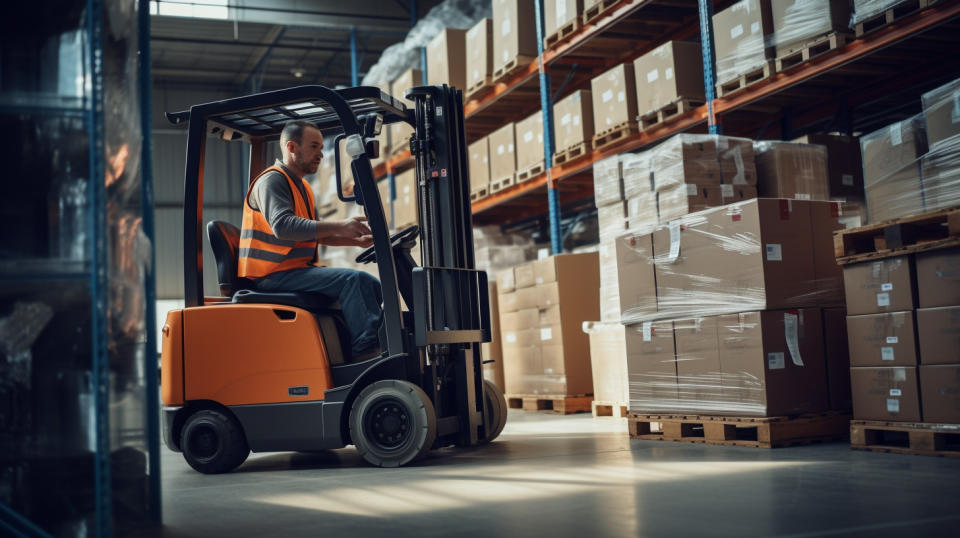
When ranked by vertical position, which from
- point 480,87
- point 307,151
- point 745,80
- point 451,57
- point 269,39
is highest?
point 269,39

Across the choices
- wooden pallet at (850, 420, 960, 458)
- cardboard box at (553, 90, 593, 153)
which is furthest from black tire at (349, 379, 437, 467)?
cardboard box at (553, 90, 593, 153)

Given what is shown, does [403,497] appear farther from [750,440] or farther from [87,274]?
[750,440]

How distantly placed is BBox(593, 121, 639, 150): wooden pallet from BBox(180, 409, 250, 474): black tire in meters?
4.15

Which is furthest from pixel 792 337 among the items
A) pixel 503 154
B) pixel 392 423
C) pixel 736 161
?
pixel 503 154

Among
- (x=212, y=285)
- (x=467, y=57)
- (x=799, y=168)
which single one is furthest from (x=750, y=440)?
(x=212, y=285)

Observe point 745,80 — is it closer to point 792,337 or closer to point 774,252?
point 774,252

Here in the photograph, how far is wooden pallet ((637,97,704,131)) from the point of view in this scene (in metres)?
6.90

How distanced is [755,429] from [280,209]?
2.89 m

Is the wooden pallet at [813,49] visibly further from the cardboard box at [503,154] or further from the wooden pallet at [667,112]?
the cardboard box at [503,154]

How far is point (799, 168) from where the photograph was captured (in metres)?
5.71

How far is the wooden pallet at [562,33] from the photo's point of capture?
802 cm

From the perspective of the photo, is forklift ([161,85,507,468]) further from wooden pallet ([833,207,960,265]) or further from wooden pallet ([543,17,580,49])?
wooden pallet ([543,17,580,49])

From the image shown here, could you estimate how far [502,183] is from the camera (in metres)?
9.38

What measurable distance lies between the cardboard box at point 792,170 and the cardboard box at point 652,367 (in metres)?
1.25
